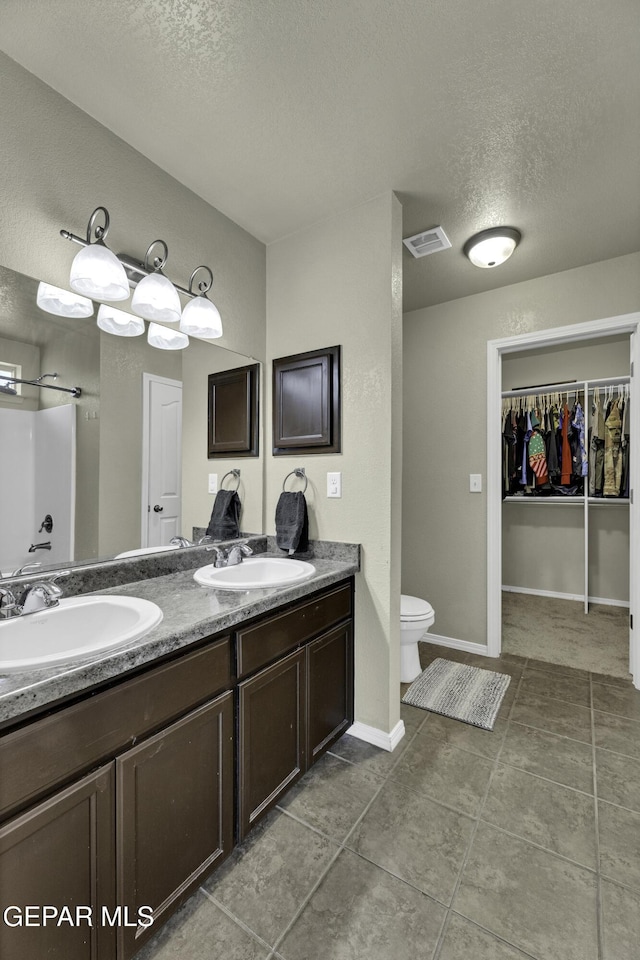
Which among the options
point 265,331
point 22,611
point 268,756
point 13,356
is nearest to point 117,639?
point 22,611

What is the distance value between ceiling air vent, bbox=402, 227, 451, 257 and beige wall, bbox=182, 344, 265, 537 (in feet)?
3.66

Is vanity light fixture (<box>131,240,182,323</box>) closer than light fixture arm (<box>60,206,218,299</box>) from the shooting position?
No

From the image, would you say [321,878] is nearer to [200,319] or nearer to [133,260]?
[200,319]

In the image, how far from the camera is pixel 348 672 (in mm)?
1963

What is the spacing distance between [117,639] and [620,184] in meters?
2.64

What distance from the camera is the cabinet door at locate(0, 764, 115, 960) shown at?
0.80 m

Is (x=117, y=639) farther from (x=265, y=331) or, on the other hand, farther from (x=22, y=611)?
(x=265, y=331)

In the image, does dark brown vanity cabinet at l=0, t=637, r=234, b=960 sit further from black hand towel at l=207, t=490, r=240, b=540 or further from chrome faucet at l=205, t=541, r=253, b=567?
black hand towel at l=207, t=490, r=240, b=540

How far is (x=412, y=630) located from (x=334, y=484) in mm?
1034

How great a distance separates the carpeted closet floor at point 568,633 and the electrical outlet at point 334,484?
1.90 meters

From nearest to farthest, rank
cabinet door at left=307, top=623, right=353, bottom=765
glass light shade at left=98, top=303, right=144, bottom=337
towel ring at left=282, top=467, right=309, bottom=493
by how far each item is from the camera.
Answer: glass light shade at left=98, top=303, right=144, bottom=337 < cabinet door at left=307, top=623, right=353, bottom=765 < towel ring at left=282, top=467, right=309, bottom=493

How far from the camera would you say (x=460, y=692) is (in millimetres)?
2379

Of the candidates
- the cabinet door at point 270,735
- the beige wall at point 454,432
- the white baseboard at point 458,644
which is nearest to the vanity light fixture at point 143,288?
the cabinet door at point 270,735

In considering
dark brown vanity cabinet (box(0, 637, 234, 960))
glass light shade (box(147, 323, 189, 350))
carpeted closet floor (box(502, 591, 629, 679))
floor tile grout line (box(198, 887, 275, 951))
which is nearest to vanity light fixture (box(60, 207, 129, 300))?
glass light shade (box(147, 323, 189, 350))
